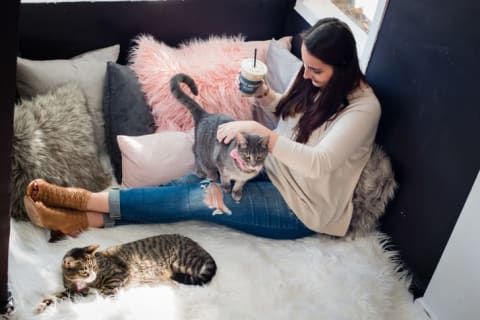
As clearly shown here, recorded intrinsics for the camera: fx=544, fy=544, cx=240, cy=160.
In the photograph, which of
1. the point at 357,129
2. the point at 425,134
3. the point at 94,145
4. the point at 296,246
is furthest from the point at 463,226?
the point at 94,145

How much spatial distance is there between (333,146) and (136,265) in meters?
0.69

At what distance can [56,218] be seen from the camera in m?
A: 1.70

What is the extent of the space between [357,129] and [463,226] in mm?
416

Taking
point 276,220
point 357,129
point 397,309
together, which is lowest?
point 397,309

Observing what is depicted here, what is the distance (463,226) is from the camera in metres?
1.58

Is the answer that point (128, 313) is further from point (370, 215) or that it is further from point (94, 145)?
point (370, 215)

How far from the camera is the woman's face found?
166 cm

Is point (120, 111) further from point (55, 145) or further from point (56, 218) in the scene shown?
point (56, 218)

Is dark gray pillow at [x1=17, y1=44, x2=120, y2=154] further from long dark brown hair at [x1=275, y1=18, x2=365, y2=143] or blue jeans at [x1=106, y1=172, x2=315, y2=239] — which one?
long dark brown hair at [x1=275, y1=18, x2=365, y2=143]

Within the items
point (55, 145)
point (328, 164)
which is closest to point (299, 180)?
point (328, 164)

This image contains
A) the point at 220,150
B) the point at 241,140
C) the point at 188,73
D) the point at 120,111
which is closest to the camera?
the point at 241,140

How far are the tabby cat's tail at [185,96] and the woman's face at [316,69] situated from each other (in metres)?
0.42

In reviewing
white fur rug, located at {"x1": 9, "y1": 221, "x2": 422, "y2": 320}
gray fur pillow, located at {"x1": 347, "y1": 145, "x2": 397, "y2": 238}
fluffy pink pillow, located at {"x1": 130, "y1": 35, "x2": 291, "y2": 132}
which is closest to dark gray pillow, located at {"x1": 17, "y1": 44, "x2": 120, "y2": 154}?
fluffy pink pillow, located at {"x1": 130, "y1": 35, "x2": 291, "y2": 132}

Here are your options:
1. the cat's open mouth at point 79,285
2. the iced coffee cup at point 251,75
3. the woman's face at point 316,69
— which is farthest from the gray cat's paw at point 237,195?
the cat's open mouth at point 79,285
